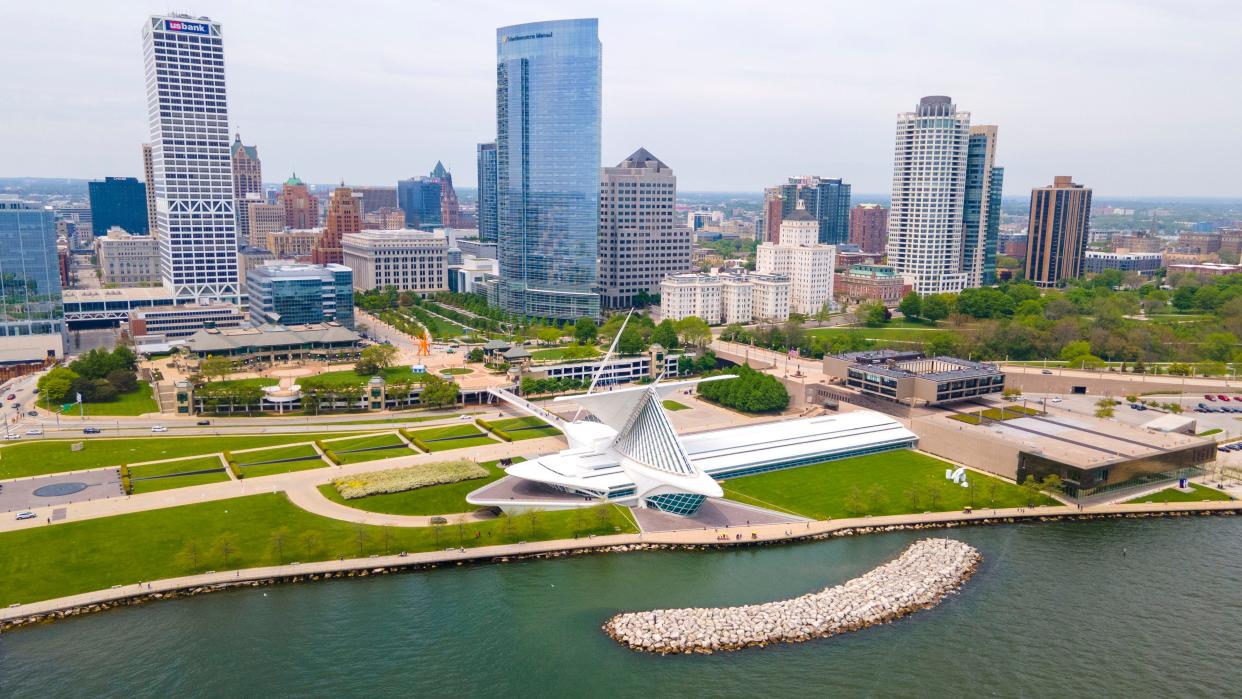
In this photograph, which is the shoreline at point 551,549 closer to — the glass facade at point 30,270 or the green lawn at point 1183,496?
the green lawn at point 1183,496

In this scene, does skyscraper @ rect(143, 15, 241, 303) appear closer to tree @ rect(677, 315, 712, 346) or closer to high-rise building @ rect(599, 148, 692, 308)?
high-rise building @ rect(599, 148, 692, 308)

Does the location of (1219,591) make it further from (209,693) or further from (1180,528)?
(209,693)

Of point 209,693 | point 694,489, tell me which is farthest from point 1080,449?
point 209,693

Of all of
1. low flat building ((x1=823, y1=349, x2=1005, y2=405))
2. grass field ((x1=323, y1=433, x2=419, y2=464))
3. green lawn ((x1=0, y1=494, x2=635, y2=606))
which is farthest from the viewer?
low flat building ((x1=823, y1=349, x2=1005, y2=405))

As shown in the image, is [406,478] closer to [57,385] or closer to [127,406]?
[127,406]

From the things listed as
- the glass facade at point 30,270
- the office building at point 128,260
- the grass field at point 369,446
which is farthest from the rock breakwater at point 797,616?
the office building at point 128,260

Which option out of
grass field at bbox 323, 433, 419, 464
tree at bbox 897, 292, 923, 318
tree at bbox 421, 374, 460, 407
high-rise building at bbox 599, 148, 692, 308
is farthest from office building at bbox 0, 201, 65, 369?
tree at bbox 897, 292, 923, 318

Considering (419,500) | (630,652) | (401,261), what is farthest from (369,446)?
(401,261)
